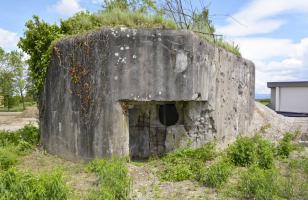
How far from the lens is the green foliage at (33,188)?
4699 mm

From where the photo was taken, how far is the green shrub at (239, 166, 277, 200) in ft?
16.9

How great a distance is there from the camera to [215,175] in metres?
6.09

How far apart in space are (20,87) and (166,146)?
25782mm

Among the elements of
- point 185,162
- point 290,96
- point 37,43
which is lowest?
point 185,162

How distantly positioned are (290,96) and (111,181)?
1639 centimetres

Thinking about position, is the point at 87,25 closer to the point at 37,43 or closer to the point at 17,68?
the point at 37,43

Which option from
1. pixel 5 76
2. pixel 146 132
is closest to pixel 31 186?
pixel 146 132

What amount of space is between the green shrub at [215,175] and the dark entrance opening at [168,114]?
2681 millimetres

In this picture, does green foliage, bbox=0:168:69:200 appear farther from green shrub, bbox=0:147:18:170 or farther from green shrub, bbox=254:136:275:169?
green shrub, bbox=254:136:275:169

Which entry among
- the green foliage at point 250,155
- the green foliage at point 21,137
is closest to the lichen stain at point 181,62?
the green foliage at point 250,155

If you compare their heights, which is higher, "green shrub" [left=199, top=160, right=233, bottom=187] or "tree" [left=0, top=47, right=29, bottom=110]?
"tree" [left=0, top=47, right=29, bottom=110]

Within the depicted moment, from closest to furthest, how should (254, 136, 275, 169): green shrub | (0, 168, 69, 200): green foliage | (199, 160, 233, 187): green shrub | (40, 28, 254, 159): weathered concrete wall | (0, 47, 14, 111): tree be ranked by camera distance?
(0, 168, 69, 200): green foliage → (199, 160, 233, 187): green shrub → (254, 136, 275, 169): green shrub → (40, 28, 254, 159): weathered concrete wall → (0, 47, 14, 111): tree

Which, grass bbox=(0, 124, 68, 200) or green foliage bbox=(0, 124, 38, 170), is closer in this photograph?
grass bbox=(0, 124, 68, 200)

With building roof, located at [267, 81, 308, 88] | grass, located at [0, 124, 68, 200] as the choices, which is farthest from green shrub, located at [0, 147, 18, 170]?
building roof, located at [267, 81, 308, 88]
